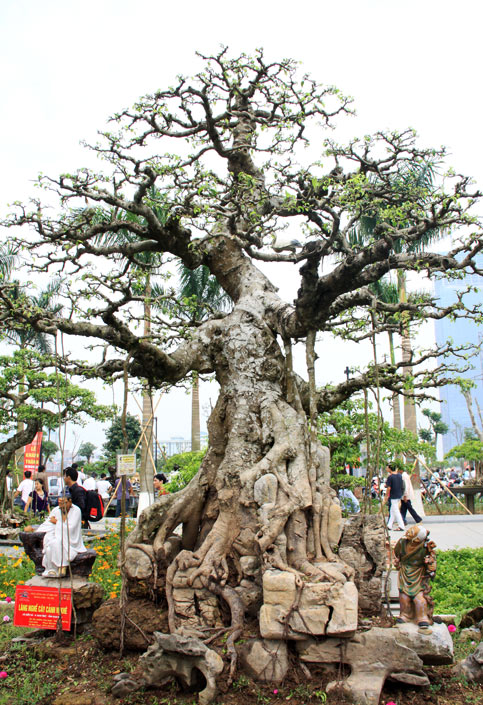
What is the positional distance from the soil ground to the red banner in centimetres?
1138

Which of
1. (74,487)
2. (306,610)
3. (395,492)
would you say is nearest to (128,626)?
(306,610)

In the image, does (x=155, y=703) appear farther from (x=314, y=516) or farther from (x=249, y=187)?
(x=249, y=187)

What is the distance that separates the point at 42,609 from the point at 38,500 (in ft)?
32.4

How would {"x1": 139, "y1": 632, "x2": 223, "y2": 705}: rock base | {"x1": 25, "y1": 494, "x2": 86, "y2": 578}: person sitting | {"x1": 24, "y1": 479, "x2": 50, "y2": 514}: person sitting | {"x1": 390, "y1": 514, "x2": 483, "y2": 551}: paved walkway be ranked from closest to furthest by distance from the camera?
{"x1": 139, "y1": 632, "x2": 223, "y2": 705}: rock base, {"x1": 25, "y1": 494, "x2": 86, "y2": 578}: person sitting, {"x1": 390, "y1": 514, "x2": 483, "y2": 551}: paved walkway, {"x1": 24, "y1": 479, "x2": 50, "y2": 514}: person sitting

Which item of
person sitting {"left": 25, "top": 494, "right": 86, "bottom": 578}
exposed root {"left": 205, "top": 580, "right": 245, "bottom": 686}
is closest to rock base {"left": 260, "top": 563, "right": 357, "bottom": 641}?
exposed root {"left": 205, "top": 580, "right": 245, "bottom": 686}

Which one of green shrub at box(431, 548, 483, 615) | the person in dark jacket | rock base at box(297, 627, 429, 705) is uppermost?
the person in dark jacket

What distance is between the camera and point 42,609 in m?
5.54

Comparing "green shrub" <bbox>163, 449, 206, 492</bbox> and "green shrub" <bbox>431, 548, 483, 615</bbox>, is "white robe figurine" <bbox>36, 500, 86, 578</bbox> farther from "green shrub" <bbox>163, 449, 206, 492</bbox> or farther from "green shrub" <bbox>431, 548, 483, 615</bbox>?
"green shrub" <bbox>163, 449, 206, 492</bbox>

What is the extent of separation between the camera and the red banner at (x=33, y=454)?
1595cm

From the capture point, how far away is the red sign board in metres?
5.51

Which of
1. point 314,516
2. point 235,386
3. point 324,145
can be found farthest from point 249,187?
point 314,516

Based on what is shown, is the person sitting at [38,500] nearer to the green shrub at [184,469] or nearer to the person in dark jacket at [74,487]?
the green shrub at [184,469]

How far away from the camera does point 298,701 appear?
418cm

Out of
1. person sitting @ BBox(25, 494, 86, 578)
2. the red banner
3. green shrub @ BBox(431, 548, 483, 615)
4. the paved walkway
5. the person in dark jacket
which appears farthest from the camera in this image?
the red banner
